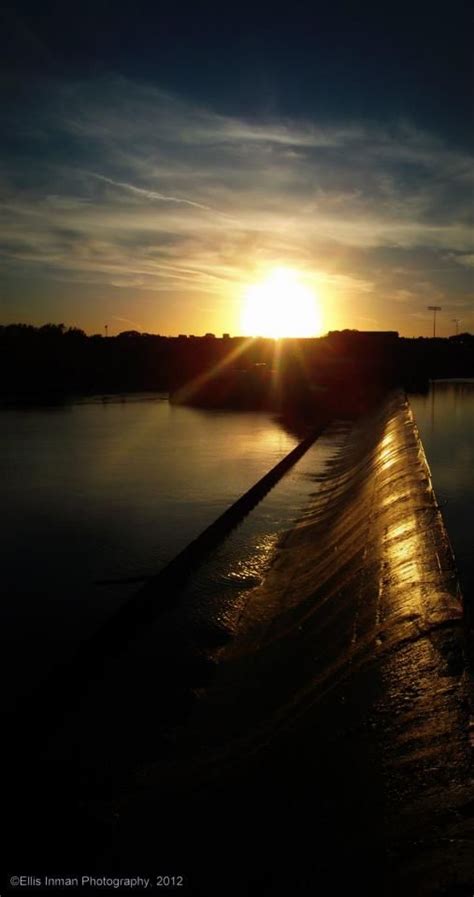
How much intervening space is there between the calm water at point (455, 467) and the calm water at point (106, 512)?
3.85 meters

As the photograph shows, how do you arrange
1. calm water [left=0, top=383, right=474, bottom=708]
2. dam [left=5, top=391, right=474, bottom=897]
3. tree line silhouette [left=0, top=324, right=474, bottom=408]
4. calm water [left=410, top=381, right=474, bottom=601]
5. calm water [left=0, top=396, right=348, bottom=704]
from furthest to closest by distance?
tree line silhouette [left=0, top=324, right=474, bottom=408], calm water [left=410, top=381, right=474, bottom=601], calm water [left=0, top=383, right=474, bottom=708], calm water [left=0, top=396, right=348, bottom=704], dam [left=5, top=391, right=474, bottom=897]

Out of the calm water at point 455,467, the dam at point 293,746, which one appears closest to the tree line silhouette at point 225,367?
the calm water at point 455,467

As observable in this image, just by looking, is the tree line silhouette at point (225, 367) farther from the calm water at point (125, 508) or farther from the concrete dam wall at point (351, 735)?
the concrete dam wall at point (351, 735)

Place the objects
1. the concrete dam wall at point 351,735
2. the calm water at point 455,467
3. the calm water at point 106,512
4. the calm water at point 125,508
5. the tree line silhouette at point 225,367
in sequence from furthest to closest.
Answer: the tree line silhouette at point 225,367, the calm water at point 455,467, the calm water at point 125,508, the calm water at point 106,512, the concrete dam wall at point 351,735

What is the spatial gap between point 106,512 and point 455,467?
13.5 meters

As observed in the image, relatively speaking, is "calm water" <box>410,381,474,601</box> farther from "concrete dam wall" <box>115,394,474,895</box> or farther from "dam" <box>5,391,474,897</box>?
"dam" <box>5,391,474,897</box>

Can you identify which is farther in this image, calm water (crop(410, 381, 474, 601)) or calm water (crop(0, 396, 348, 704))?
calm water (crop(410, 381, 474, 601))

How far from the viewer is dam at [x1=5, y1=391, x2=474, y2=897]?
4320 mm

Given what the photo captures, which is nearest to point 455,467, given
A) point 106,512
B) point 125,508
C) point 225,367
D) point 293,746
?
point 125,508

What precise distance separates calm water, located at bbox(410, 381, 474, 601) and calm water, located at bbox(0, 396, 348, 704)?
12.6 feet

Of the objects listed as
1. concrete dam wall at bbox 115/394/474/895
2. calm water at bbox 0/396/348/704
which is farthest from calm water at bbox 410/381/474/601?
calm water at bbox 0/396/348/704

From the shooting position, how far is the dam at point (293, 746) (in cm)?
432

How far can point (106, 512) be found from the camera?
16625mm

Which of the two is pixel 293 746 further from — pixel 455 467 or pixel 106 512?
pixel 455 467
